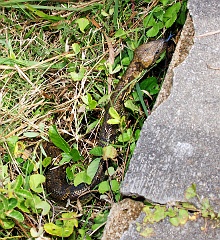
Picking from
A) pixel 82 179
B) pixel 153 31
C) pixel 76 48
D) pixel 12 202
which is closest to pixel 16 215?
pixel 12 202

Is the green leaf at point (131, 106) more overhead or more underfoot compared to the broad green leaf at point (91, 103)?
more underfoot

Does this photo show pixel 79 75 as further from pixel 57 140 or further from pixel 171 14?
pixel 171 14

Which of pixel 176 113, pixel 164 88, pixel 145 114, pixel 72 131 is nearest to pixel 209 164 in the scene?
pixel 176 113

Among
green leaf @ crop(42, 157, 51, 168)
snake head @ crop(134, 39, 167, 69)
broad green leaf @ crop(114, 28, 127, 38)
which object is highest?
broad green leaf @ crop(114, 28, 127, 38)

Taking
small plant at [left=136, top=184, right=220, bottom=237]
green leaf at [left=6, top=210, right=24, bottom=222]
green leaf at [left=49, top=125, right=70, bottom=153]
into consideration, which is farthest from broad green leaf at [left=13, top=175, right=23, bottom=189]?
small plant at [left=136, top=184, right=220, bottom=237]

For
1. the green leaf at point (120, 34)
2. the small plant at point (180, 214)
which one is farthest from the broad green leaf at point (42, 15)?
the small plant at point (180, 214)

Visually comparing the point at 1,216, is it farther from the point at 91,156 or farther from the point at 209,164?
the point at 209,164

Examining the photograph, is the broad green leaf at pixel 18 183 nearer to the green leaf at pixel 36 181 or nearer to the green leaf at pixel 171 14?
the green leaf at pixel 36 181

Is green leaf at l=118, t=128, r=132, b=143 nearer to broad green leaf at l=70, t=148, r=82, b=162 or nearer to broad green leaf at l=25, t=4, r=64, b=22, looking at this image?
broad green leaf at l=70, t=148, r=82, b=162
